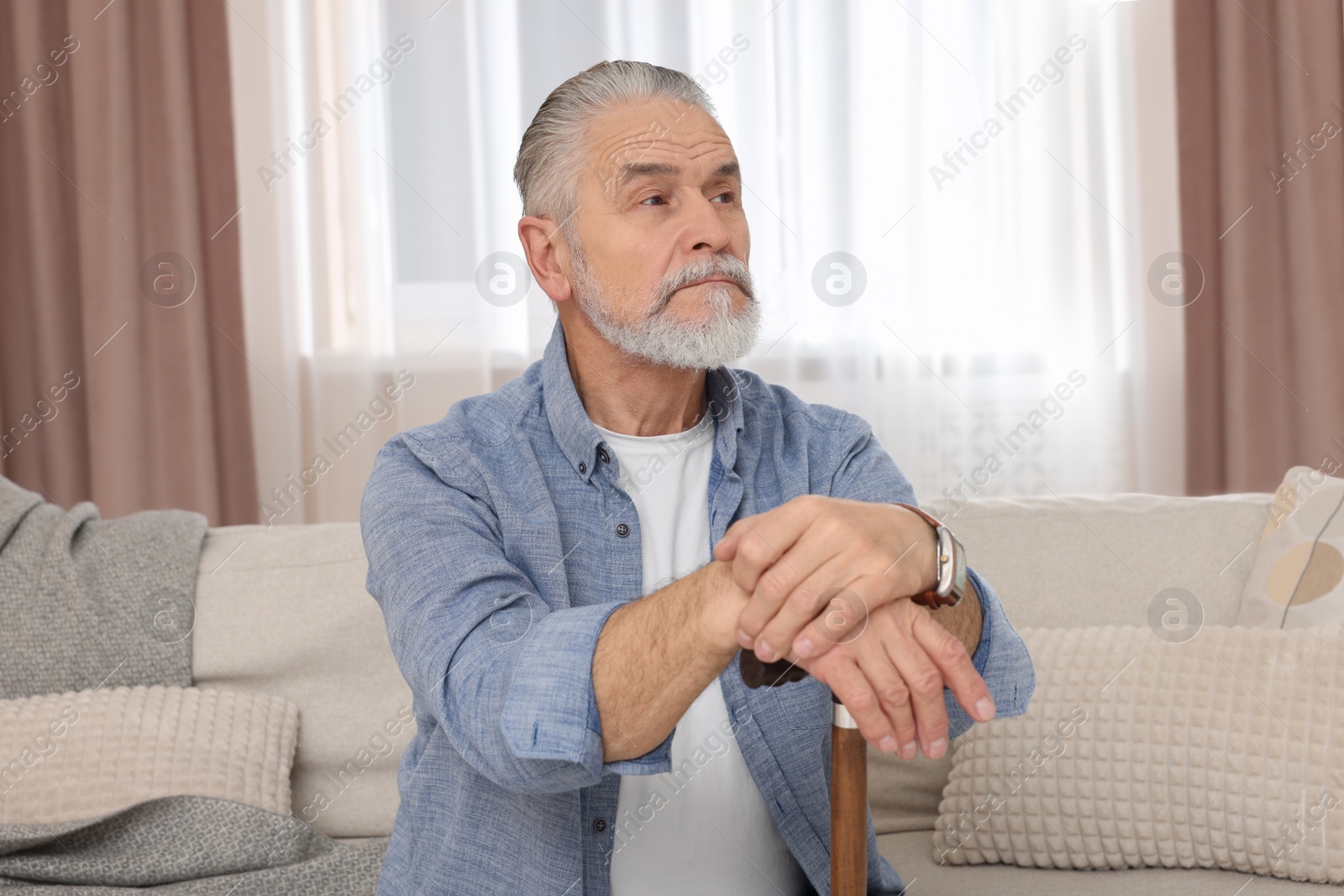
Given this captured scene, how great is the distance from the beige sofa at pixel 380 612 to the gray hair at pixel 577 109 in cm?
69

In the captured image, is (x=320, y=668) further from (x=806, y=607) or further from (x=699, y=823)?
(x=806, y=607)

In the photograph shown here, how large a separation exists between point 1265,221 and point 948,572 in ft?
9.83

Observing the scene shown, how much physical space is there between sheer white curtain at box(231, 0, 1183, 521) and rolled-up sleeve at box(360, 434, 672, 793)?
2197 millimetres

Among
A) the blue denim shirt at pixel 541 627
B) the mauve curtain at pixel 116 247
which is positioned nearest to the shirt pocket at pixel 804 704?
the blue denim shirt at pixel 541 627

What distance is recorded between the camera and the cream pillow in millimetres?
1562

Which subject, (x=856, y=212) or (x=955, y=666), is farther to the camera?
(x=856, y=212)

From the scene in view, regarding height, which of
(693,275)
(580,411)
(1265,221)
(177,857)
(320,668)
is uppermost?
(1265,221)

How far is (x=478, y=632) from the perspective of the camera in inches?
37.1

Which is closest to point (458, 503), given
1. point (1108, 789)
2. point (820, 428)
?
point (820, 428)

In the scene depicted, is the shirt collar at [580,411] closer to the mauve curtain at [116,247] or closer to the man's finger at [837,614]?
the man's finger at [837,614]

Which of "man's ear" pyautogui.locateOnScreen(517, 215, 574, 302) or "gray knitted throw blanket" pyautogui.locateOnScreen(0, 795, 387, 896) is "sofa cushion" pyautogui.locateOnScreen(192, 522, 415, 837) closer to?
"gray knitted throw blanket" pyautogui.locateOnScreen(0, 795, 387, 896)

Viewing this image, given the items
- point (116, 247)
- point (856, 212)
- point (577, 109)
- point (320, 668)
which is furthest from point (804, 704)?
point (116, 247)

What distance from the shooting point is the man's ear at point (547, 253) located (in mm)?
1384

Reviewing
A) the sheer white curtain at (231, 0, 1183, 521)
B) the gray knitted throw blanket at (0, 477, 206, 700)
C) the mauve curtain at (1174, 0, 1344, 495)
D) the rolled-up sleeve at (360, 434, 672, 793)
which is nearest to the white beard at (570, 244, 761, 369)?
the rolled-up sleeve at (360, 434, 672, 793)
